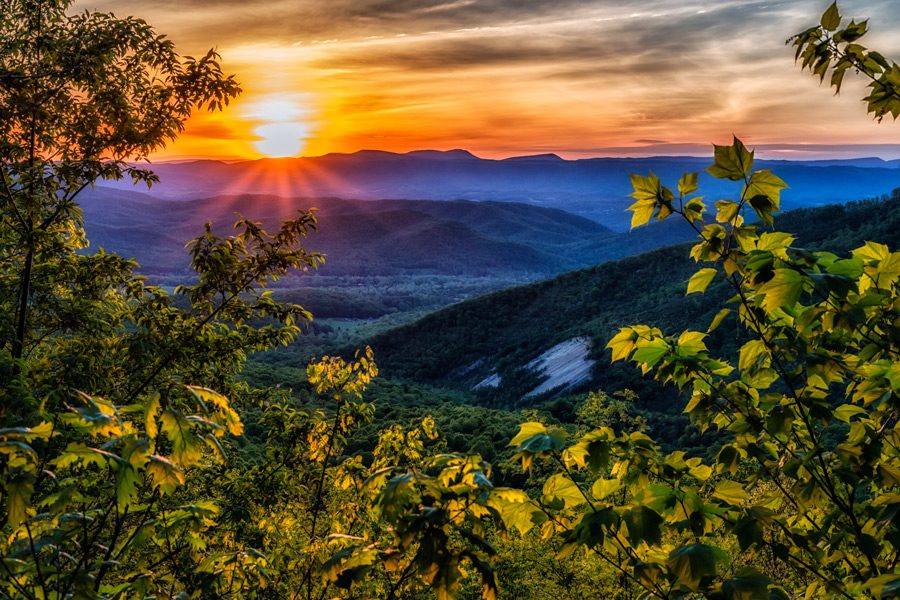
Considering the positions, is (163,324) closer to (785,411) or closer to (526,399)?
(785,411)

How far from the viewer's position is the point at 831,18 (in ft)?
9.46

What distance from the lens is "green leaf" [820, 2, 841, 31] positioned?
285 centimetres

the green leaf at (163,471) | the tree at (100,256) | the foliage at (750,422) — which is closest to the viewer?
Result: the green leaf at (163,471)

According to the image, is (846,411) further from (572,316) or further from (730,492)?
(572,316)

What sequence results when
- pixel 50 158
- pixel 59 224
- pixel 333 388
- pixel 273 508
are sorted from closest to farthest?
pixel 333 388
pixel 50 158
pixel 59 224
pixel 273 508

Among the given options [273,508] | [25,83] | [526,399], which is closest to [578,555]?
[273,508]

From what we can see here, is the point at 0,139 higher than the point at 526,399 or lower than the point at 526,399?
higher

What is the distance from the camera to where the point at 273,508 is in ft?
35.4

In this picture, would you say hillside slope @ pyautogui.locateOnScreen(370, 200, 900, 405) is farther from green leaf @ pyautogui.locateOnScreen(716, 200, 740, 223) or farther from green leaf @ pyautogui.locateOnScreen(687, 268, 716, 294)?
green leaf @ pyautogui.locateOnScreen(716, 200, 740, 223)

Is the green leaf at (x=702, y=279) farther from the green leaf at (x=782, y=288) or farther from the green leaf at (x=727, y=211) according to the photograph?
the green leaf at (x=782, y=288)

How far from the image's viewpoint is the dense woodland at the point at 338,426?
2.61m

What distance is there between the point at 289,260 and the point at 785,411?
6.21 m

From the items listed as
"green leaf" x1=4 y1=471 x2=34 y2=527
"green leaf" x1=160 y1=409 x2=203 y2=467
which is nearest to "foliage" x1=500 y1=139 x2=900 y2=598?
"green leaf" x1=160 y1=409 x2=203 y2=467

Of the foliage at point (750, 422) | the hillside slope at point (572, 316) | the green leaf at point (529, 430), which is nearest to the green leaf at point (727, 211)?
the foliage at point (750, 422)
